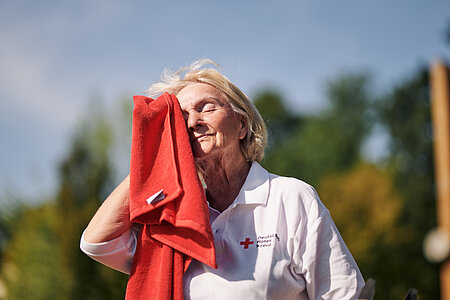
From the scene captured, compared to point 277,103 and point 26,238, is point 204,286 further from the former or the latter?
point 277,103

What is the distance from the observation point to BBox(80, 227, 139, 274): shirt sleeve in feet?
8.52

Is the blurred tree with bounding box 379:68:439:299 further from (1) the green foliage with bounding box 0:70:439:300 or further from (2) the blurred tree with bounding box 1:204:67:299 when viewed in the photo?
(2) the blurred tree with bounding box 1:204:67:299

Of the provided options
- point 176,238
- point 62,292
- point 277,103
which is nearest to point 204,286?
point 176,238

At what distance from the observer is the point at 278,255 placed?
7.91ft

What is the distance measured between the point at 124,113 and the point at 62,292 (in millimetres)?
7857

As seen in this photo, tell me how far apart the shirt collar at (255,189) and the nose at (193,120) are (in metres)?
0.40

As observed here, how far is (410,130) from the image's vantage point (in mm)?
30766

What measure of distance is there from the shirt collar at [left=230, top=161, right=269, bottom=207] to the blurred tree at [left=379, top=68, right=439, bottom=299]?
905 inches

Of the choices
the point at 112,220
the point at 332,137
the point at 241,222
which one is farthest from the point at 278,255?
the point at 332,137

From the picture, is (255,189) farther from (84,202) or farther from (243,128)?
(84,202)

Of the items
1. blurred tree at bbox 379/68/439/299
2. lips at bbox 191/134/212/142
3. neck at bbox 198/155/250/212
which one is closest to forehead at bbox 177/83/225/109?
lips at bbox 191/134/212/142

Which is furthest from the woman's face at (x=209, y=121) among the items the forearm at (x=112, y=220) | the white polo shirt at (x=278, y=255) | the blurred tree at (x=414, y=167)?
the blurred tree at (x=414, y=167)

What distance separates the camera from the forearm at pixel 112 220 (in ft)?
8.47

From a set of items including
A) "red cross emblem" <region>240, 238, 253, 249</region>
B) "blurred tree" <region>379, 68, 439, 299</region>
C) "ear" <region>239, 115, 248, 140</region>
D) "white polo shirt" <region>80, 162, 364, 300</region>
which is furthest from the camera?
"blurred tree" <region>379, 68, 439, 299</region>
